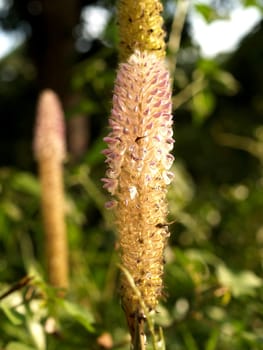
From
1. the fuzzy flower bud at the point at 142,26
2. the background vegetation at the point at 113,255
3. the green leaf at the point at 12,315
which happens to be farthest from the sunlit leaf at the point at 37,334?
the fuzzy flower bud at the point at 142,26

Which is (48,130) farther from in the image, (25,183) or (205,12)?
(205,12)

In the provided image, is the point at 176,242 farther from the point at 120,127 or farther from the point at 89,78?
the point at 120,127

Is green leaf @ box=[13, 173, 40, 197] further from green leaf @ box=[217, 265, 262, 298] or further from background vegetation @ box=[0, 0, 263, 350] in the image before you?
green leaf @ box=[217, 265, 262, 298]

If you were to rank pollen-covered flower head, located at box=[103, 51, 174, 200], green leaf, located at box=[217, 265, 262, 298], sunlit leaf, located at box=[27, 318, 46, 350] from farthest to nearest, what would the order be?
green leaf, located at box=[217, 265, 262, 298], sunlit leaf, located at box=[27, 318, 46, 350], pollen-covered flower head, located at box=[103, 51, 174, 200]

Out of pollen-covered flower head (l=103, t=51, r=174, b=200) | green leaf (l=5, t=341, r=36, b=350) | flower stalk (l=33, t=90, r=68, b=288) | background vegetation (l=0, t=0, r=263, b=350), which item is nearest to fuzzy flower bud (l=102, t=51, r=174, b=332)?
pollen-covered flower head (l=103, t=51, r=174, b=200)

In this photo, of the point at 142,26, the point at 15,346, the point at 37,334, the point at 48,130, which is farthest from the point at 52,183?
the point at 142,26

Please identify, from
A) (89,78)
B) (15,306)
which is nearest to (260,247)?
(89,78)
